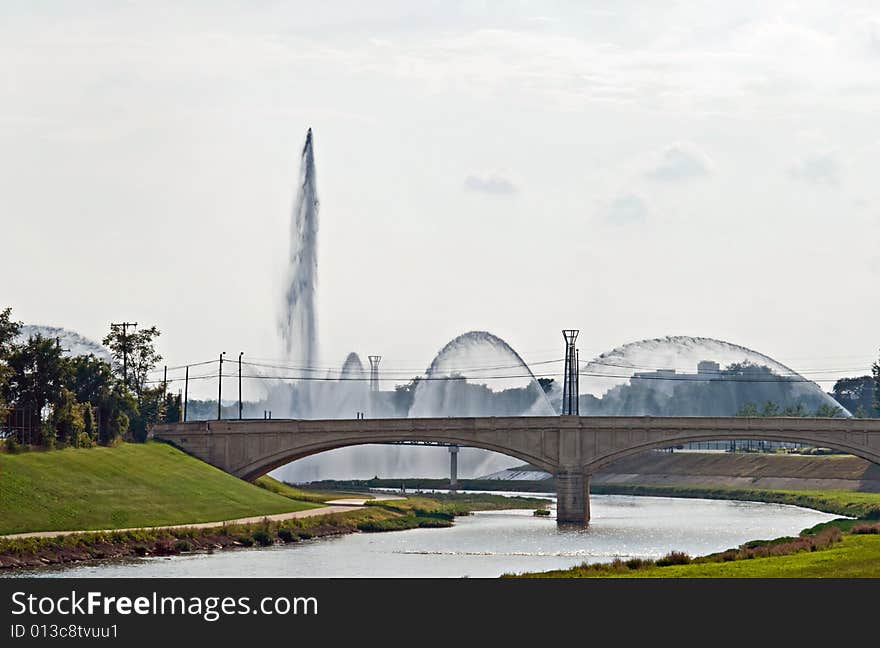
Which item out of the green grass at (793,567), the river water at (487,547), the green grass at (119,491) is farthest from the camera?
the green grass at (119,491)

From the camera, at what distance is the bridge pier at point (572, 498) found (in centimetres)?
11700

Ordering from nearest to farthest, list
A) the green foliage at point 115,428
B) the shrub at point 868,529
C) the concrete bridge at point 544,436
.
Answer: the shrub at point 868,529 < the green foliage at point 115,428 < the concrete bridge at point 544,436

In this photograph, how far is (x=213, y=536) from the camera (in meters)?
86.9

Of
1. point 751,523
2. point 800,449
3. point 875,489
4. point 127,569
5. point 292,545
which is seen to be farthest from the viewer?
point 800,449

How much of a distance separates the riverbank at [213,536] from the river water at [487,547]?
1.63 m

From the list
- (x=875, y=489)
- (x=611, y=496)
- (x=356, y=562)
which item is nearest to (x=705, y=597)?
(x=356, y=562)

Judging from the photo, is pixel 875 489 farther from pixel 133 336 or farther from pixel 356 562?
pixel 356 562

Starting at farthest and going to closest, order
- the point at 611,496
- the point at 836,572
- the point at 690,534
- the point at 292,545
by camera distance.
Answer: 1. the point at 611,496
2. the point at 690,534
3. the point at 292,545
4. the point at 836,572

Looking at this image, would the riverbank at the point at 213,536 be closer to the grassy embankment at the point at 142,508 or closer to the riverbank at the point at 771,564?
the grassy embankment at the point at 142,508

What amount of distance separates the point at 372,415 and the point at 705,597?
146 metres

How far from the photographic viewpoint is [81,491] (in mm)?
92500

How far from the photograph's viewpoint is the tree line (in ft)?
330

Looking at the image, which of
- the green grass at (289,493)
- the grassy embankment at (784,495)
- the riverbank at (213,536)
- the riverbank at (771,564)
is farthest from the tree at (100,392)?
the riverbank at (771,564)

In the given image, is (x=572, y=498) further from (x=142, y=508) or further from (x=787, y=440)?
(x=142, y=508)
